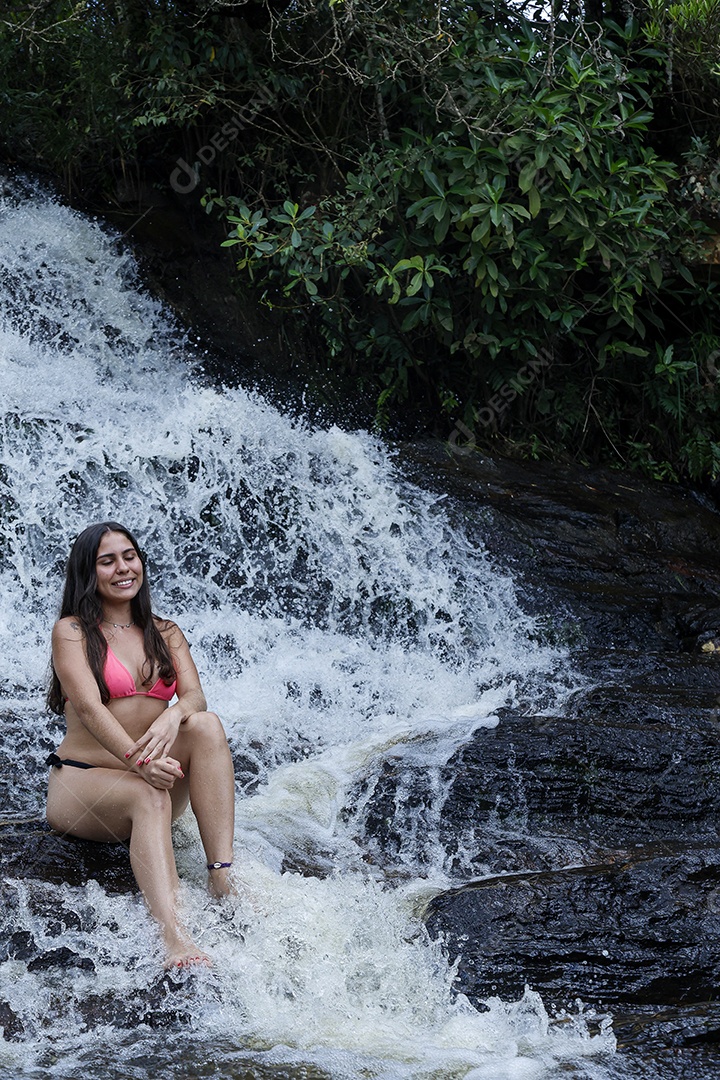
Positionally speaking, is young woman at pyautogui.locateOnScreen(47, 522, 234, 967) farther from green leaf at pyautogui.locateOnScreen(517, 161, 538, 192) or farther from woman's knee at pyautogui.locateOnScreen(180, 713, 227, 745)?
green leaf at pyautogui.locateOnScreen(517, 161, 538, 192)

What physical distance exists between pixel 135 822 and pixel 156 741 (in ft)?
0.81

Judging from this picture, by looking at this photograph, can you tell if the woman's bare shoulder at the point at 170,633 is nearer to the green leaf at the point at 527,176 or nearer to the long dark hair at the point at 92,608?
the long dark hair at the point at 92,608

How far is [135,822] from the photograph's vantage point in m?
3.54

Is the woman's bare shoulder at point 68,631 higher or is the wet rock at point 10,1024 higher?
the woman's bare shoulder at point 68,631

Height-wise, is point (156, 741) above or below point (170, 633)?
below

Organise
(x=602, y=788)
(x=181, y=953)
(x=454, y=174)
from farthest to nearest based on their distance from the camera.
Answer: (x=454, y=174)
(x=602, y=788)
(x=181, y=953)

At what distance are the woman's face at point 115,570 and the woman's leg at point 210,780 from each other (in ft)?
1.59

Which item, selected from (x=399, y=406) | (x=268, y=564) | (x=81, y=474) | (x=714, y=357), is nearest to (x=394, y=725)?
(x=268, y=564)

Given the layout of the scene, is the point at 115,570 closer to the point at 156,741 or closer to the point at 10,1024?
the point at 156,741

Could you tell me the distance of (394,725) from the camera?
5355 mm

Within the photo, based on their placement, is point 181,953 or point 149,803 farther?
point 149,803

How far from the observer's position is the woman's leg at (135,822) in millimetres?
3355

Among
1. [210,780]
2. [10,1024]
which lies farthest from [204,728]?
[10,1024]

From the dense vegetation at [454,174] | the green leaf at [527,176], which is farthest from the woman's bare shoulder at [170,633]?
the green leaf at [527,176]
